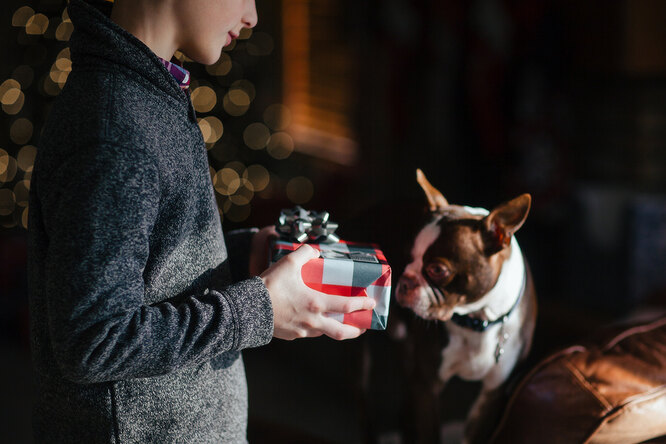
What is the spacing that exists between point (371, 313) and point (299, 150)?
4067 mm

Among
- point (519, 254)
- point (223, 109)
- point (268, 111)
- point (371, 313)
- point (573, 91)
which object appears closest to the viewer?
point (371, 313)

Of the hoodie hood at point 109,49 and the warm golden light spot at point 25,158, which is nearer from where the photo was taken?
the hoodie hood at point 109,49

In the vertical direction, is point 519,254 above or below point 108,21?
below

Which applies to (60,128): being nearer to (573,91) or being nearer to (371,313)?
(371,313)

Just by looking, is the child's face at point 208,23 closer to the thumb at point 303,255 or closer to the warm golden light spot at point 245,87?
the thumb at point 303,255

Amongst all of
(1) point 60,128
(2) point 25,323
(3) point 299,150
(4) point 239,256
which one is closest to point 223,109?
(3) point 299,150

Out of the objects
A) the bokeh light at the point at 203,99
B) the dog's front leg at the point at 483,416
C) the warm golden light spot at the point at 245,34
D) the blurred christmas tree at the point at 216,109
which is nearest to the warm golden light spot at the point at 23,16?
the blurred christmas tree at the point at 216,109

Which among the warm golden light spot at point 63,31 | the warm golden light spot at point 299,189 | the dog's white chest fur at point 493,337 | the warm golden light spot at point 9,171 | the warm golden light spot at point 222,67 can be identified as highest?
the warm golden light spot at point 63,31

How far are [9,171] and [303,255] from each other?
9.95ft

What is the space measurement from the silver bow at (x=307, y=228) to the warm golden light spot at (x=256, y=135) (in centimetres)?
320

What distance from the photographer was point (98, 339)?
24.0 inches

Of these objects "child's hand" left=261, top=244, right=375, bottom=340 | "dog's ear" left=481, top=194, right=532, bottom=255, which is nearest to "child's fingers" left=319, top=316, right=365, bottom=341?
"child's hand" left=261, top=244, right=375, bottom=340

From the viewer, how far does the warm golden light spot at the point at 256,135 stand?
157 inches

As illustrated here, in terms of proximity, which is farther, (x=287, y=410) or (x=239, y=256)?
(x=287, y=410)
